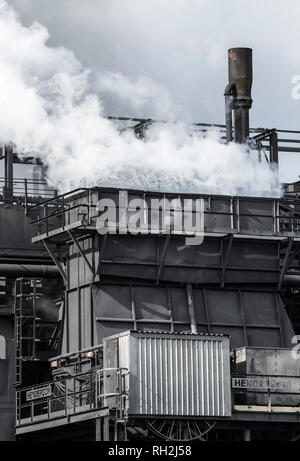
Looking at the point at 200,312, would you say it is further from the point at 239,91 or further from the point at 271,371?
the point at 239,91

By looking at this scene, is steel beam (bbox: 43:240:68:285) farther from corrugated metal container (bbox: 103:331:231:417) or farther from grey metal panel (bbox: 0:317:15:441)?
corrugated metal container (bbox: 103:331:231:417)

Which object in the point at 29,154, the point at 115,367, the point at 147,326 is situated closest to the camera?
the point at 115,367

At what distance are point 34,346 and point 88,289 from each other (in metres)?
3.41

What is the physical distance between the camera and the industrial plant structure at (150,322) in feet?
156

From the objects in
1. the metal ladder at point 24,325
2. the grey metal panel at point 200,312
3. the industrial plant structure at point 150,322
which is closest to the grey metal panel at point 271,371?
the industrial plant structure at point 150,322

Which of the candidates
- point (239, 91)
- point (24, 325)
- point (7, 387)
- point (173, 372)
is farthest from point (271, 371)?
point (239, 91)

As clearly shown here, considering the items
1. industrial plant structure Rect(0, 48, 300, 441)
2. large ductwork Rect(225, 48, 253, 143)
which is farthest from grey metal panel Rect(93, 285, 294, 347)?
large ductwork Rect(225, 48, 253, 143)

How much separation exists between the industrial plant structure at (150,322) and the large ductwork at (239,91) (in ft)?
18.6

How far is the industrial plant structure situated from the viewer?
47.7m

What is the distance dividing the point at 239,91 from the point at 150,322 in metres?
13.6

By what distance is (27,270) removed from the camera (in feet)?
187

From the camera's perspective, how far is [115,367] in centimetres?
4766
